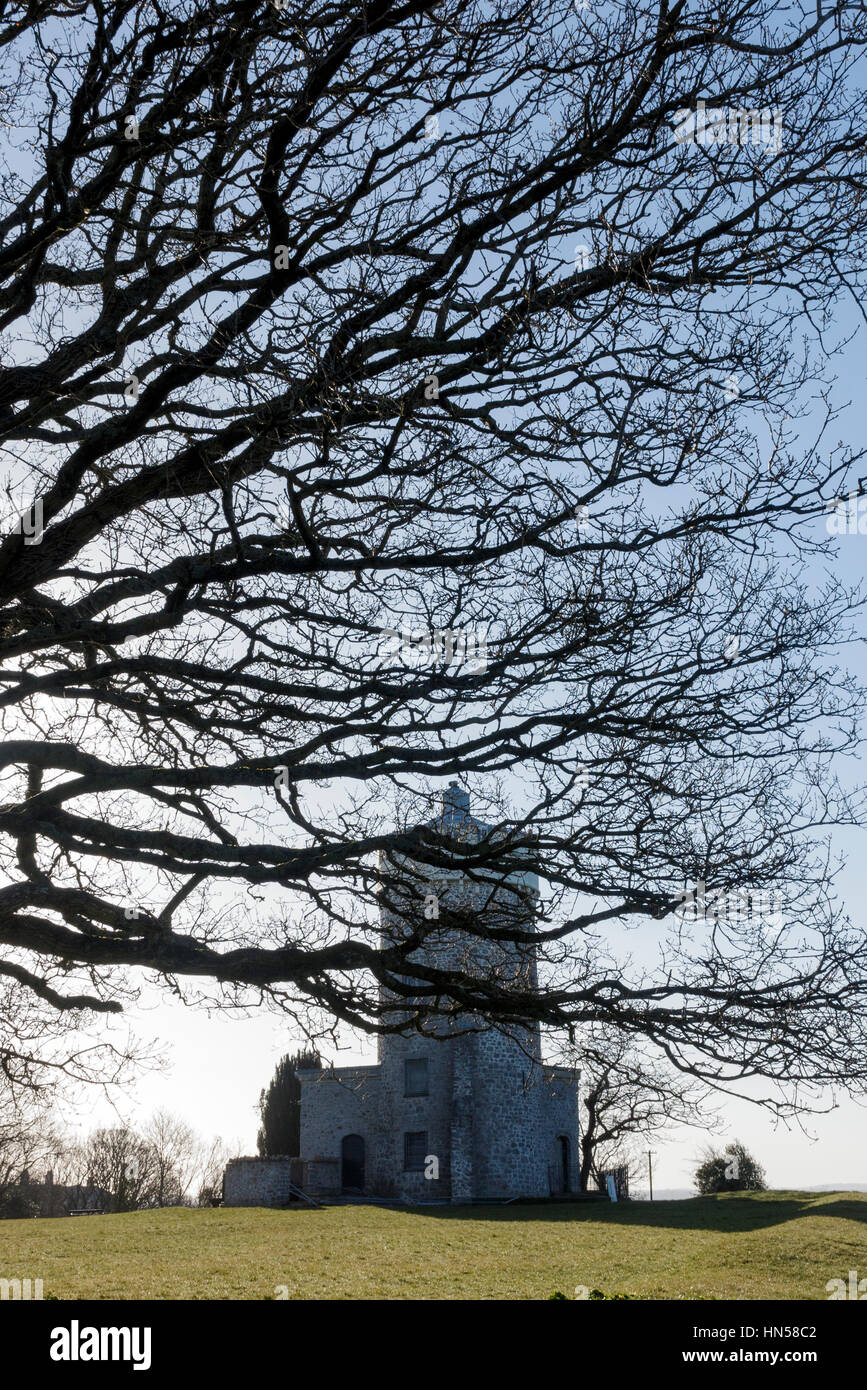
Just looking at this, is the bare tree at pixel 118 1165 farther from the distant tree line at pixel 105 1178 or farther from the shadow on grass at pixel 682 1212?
the shadow on grass at pixel 682 1212

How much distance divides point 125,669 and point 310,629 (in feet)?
5.16

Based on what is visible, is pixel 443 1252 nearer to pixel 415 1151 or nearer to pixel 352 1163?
pixel 415 1151

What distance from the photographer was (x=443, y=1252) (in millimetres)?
19672

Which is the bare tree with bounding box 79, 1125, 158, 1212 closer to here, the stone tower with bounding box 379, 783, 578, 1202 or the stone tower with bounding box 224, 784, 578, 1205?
the stone tower with bounding box 224, 784, 578, 1205

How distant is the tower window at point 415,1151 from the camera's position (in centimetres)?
3553

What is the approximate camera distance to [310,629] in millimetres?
7980

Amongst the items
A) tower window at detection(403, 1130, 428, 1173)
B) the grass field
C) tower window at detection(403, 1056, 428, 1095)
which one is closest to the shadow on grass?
the grass field

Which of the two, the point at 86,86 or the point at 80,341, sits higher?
the point at 86,86

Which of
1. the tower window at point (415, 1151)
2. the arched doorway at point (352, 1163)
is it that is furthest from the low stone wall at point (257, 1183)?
the arched doorway at point (352, 1163)

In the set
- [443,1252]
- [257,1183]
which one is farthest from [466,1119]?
[443,1252]

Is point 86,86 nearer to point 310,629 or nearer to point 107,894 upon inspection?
point 310,629

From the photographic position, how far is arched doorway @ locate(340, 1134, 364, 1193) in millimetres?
37500
